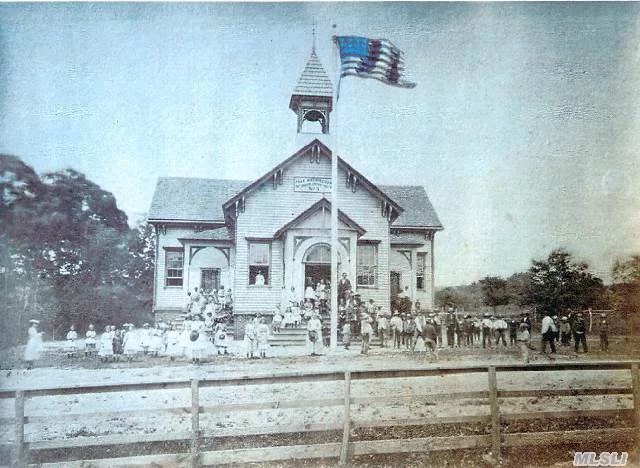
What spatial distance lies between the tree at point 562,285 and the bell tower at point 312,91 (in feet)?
12.0

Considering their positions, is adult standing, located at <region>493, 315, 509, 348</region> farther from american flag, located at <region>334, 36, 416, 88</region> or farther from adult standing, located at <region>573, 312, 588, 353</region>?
american flag, located at <region>334, 36, 416, 88</region>

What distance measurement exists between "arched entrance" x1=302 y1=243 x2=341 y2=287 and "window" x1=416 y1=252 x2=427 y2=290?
1183mm

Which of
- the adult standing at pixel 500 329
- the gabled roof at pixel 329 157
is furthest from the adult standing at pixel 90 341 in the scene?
the adult standing at pixel 500 329

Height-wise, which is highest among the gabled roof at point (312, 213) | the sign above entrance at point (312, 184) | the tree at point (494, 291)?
the sign above entrance at point (312, 184)

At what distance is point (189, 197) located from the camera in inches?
251

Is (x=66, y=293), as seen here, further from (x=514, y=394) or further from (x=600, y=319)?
(x=600, y=319)

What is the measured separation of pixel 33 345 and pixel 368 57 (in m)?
5.39

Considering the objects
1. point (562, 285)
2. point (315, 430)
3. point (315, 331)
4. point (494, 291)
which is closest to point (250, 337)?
point (315, 331)

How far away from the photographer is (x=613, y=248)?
6.36 metres

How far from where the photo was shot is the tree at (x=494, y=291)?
21.3ft

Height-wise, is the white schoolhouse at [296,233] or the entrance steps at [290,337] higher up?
the white schoolhouse at [296,233]

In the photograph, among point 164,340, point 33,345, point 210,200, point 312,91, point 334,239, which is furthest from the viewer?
point 210,200

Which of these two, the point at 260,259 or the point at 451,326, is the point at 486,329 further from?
the point at 260,259

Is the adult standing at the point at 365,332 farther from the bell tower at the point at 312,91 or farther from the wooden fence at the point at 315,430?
the bell tower at the point at 312,91
